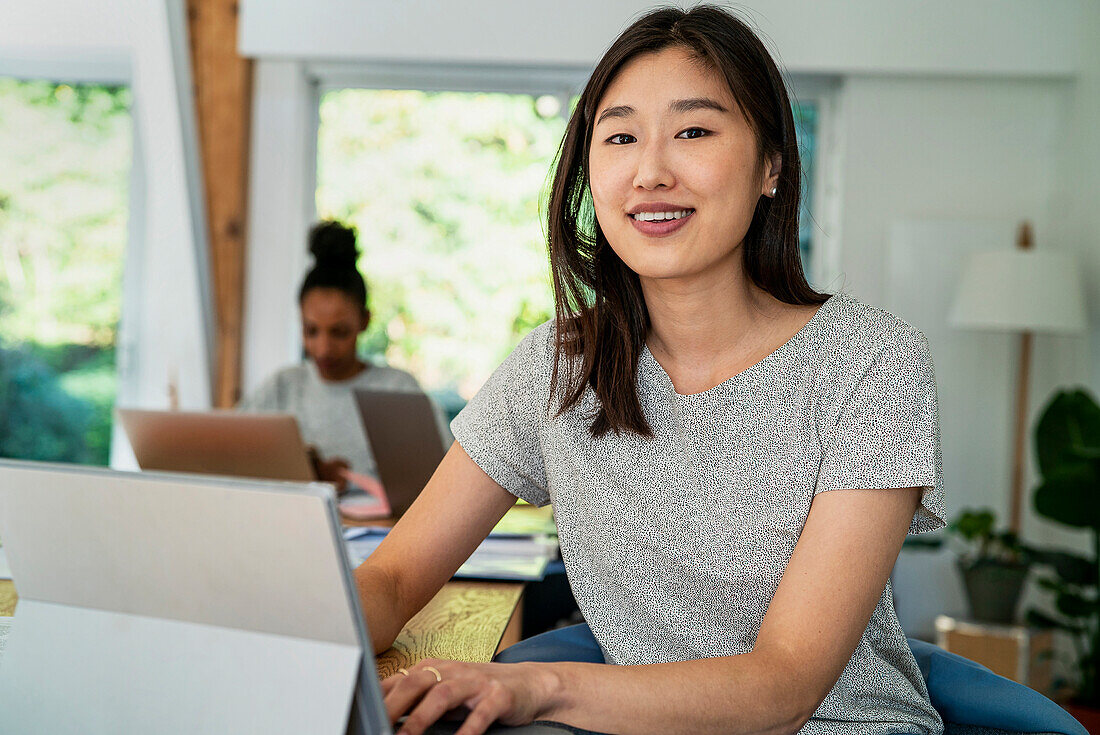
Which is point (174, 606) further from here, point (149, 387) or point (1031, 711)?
point (149, 387)

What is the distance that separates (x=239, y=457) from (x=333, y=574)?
4.62 ft

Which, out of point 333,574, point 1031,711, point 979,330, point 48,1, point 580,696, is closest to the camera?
point 333,574

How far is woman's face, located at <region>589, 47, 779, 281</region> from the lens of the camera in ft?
3.82

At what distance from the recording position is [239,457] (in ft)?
6.48

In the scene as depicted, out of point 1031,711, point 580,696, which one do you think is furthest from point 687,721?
point 1031,711

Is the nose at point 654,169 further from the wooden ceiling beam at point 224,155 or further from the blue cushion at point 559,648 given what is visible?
the wooden ceiling beam at point 224,155

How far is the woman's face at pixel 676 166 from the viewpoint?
116 centimetres

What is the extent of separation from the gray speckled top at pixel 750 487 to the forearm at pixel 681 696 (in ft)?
0.51

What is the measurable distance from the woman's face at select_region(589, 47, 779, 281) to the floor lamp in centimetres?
275

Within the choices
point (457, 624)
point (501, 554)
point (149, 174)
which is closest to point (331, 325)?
point (149, 174)

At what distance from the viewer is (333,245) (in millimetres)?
3289

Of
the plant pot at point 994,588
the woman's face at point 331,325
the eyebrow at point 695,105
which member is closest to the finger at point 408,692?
the eyebrow at point 695,105

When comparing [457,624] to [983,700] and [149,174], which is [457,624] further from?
[149,174]

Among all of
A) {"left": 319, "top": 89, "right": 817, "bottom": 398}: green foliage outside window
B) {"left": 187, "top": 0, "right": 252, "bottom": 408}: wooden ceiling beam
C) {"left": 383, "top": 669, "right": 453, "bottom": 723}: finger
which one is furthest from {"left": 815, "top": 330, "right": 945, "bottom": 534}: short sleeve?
{"left": 187, "top": 0, "right": 252, "bottom": 408}: wooden ceiling beam
